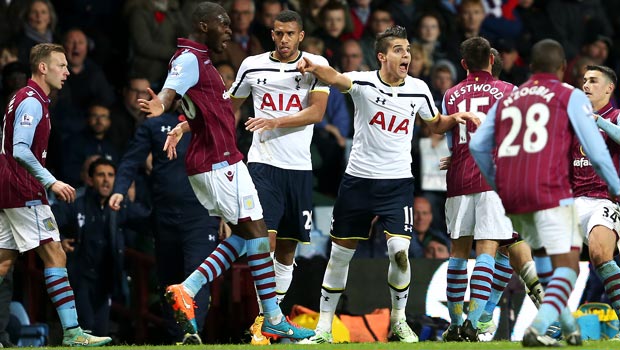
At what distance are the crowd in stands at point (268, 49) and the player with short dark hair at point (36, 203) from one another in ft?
9.26

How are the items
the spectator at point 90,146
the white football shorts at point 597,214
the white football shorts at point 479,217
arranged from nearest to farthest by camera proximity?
the white football shorts at point 479,217 < the white football shorts at point 597,214 < the spectator at point 90,146

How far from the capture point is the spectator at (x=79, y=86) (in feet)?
52.3

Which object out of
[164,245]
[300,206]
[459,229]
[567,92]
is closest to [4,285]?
[164,245]

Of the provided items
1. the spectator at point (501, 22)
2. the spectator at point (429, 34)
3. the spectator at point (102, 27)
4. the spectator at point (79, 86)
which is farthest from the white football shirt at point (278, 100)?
the spectator at point (501, 22)

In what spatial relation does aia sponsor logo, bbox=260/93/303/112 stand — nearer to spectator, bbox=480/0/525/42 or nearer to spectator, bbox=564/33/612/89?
spectator, bbox=564/33/612/89

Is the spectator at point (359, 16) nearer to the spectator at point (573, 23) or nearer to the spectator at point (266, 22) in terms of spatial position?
the spectator at point (266, 22)

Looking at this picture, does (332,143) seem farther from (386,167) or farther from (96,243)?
(386,167)

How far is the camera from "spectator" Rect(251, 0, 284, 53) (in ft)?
56.5

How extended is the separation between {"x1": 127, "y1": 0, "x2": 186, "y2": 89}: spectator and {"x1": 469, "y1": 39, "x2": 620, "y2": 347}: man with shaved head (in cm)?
811

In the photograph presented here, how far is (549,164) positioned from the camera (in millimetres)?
9117

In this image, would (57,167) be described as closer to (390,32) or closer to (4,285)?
(4,285)

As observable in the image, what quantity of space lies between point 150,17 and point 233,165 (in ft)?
22.3

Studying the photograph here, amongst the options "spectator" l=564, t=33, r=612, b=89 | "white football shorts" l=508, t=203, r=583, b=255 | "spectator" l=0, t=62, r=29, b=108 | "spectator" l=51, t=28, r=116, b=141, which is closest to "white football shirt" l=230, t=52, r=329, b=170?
"white football shorts" l=508, t=203, r=583, b=255

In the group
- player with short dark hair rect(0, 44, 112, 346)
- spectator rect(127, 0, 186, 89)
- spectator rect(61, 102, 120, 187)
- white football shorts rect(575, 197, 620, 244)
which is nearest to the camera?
player with short dark hair rect(0, 44, 112, 346)
